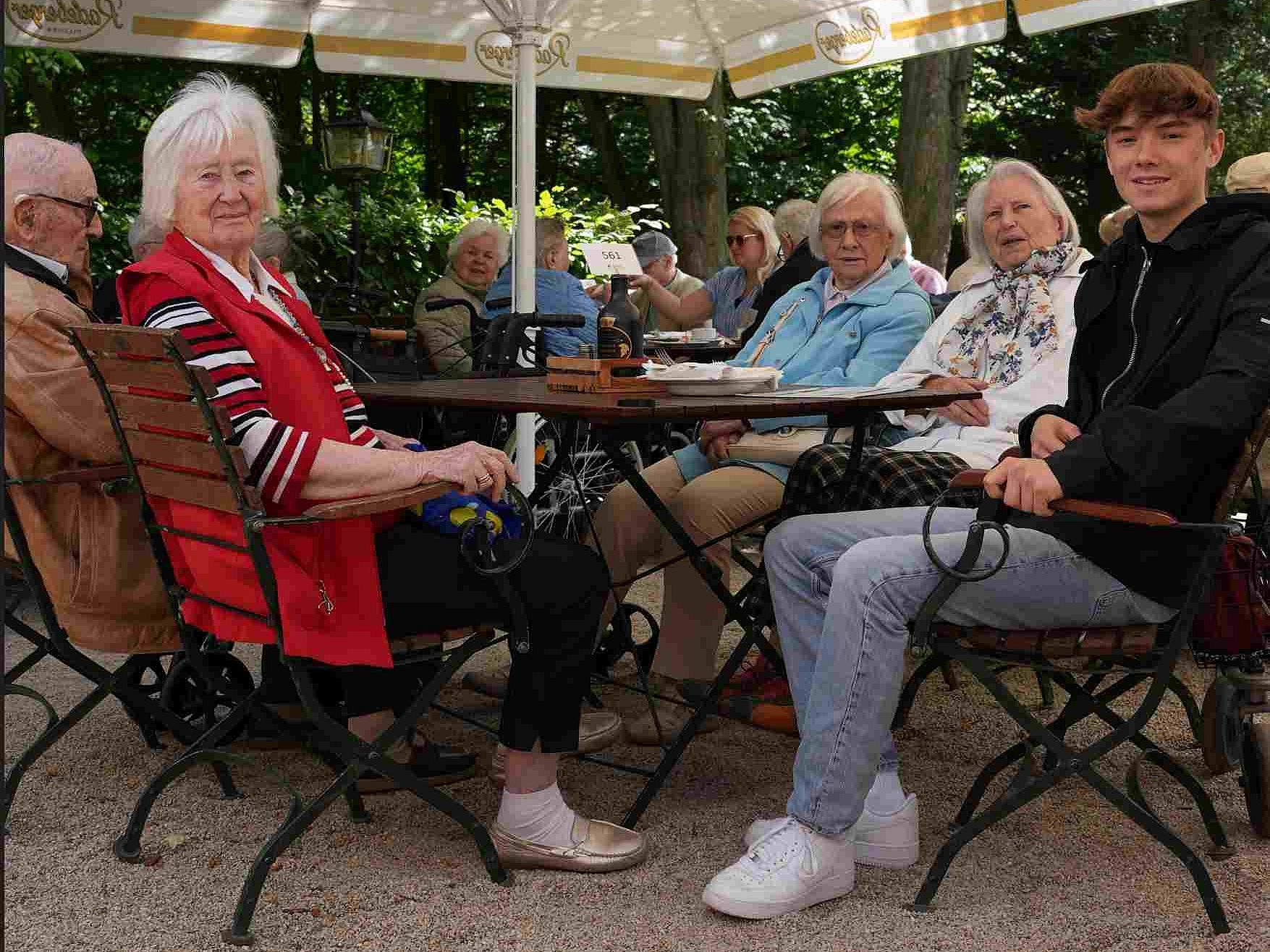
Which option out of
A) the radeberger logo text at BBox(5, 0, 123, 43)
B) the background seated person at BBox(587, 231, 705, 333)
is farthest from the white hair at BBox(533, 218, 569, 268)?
the radeberger logo text at BBox(5, 0, 123, 43)

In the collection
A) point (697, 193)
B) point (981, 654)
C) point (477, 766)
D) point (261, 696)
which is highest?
point (697, 193)

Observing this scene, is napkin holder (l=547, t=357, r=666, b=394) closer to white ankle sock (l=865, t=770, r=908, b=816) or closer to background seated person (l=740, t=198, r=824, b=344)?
white ankle sock (l=865, t=770, r=908, b=816)

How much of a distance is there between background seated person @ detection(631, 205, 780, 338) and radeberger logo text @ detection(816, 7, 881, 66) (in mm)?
1692

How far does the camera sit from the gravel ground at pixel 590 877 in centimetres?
241

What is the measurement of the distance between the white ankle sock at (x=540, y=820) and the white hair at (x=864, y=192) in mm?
1999

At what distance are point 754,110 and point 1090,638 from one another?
15.0m

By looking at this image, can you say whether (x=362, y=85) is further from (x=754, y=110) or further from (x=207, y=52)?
(x=207, y=52)

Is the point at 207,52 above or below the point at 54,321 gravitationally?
above

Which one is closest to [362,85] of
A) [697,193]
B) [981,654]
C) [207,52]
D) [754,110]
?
[754,110]

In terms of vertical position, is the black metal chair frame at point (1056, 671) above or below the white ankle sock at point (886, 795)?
above

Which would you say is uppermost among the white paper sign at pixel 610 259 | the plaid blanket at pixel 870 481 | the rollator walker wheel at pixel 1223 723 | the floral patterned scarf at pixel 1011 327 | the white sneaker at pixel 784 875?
the white paper sign at pixel 610 259

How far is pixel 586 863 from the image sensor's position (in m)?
2.69

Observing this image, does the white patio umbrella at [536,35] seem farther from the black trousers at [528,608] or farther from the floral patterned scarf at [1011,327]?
the black trousers at [528,608]

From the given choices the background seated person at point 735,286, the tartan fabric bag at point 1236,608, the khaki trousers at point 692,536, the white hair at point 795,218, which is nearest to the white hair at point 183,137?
the khaki trousers at point 692,536
